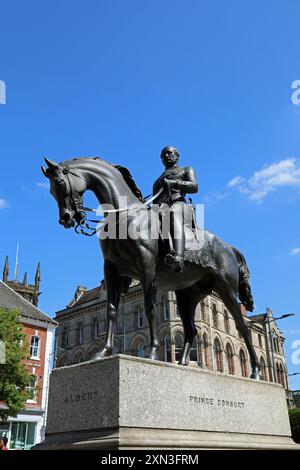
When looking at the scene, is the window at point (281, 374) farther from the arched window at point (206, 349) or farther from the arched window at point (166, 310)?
the arched window at point (166, 310)

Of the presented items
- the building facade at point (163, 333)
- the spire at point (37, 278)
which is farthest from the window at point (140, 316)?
the spire at point (37, 278)

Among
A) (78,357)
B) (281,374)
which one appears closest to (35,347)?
(78,357)

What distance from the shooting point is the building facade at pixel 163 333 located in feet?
164

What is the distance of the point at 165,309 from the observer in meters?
51.0

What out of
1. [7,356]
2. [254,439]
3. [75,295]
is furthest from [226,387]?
[75,295]

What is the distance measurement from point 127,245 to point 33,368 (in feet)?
121

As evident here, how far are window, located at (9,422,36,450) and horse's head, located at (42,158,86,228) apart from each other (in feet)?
115

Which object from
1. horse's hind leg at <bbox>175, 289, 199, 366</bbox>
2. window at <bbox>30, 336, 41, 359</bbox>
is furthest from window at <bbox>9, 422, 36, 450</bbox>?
horse's hind leg at <bbox>175, 289, 199, 366</bbox>

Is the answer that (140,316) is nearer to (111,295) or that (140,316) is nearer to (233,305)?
(233,305)

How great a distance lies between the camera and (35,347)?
4159cm

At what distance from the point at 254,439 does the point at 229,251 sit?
3.46 m

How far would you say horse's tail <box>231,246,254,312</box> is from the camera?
948 cm

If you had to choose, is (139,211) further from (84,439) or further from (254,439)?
(254,439)

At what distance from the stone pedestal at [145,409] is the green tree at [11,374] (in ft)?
79.5
